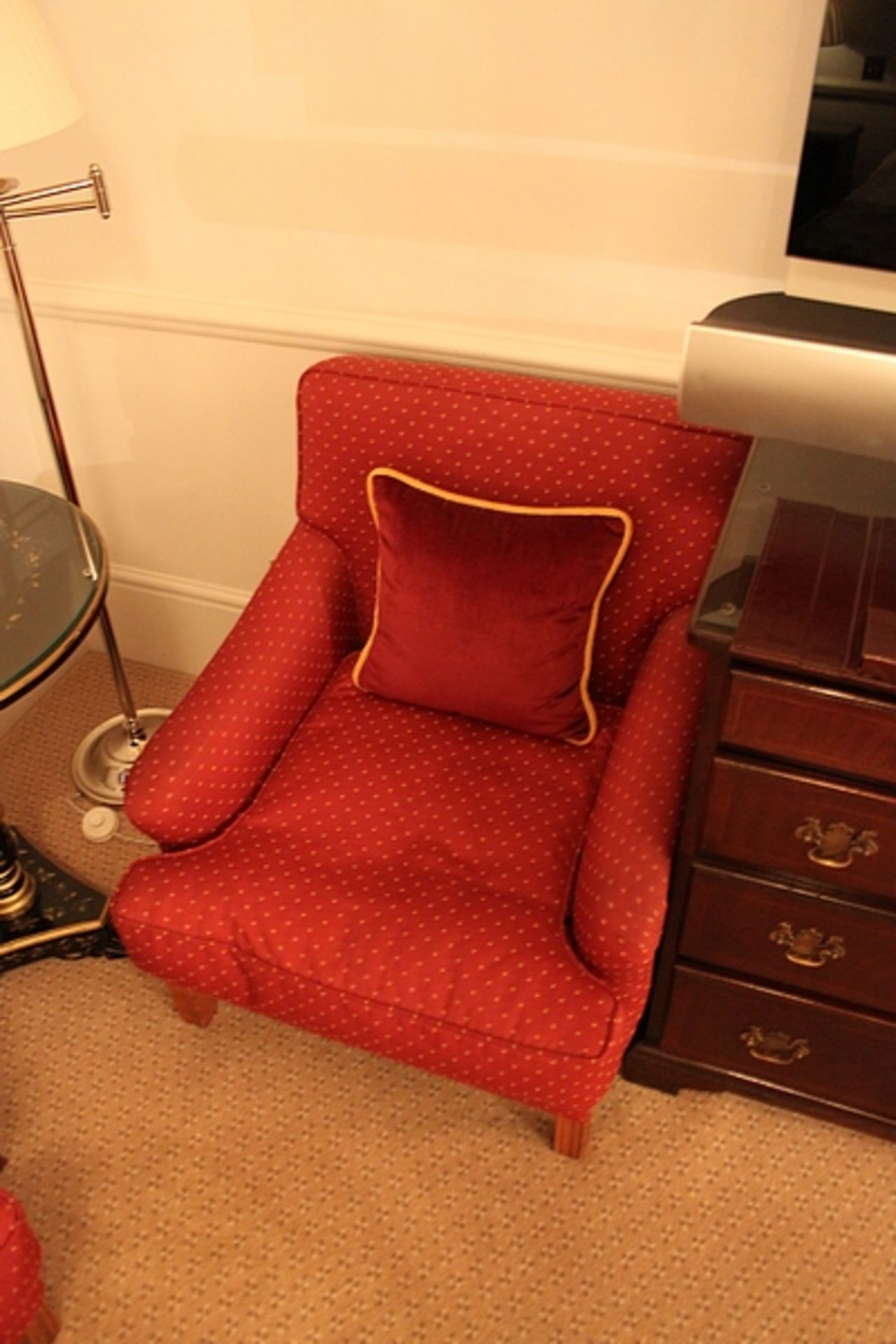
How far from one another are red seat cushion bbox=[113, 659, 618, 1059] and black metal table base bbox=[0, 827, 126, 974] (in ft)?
1.14

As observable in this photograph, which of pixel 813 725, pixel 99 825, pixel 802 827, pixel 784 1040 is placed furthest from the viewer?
pixel 99 825

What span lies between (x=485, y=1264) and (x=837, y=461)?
3.79 ft

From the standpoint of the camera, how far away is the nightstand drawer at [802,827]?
117cm

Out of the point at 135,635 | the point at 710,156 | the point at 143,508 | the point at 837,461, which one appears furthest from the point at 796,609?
the point at 135,635

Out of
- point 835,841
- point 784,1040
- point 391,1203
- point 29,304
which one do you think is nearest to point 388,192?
point 29,304

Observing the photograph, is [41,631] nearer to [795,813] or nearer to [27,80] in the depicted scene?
[27,80]

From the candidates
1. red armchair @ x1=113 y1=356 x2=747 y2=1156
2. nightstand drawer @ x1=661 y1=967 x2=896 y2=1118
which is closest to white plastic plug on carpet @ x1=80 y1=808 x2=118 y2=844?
red armchair @ x1=113 y1=356 x2=747 y2=1156

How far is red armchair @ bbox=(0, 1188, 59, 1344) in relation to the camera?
1.21m

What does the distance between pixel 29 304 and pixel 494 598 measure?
859 mm

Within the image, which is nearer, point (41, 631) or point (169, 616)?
point (41, 631)

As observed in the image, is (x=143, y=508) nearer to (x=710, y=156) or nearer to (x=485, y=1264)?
(x=710, y=156)

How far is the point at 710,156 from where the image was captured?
143 cm

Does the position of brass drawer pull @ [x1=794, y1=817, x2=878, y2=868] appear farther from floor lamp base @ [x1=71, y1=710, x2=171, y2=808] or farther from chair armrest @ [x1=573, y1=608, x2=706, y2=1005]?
floor lamp base @ [x1=71, y1=710, x2=171, y2=808]

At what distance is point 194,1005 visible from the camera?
1.68 meters
